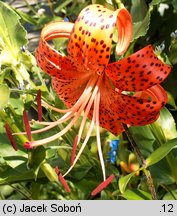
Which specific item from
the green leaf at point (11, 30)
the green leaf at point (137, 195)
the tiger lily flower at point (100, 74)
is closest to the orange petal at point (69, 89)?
the tiger lily flower at point (100, 74)

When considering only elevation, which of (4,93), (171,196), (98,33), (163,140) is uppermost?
(98,33)

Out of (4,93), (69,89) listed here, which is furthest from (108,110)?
(4,93)

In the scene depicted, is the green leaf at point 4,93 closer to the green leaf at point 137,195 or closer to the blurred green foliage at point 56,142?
the blurred green foliage at point 56,142

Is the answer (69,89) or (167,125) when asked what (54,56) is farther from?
(167,125)

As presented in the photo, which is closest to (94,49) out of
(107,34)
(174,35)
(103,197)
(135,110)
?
(107,34)
